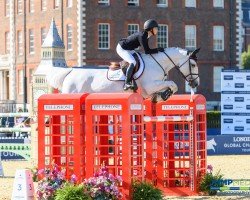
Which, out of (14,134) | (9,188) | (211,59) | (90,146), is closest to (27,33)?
(211,59)

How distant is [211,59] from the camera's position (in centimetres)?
6544

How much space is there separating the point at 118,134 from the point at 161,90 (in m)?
2.40

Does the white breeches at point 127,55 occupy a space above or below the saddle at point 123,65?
above

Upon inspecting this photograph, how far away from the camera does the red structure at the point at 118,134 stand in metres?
16.5

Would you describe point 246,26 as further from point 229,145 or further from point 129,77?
point 129,77

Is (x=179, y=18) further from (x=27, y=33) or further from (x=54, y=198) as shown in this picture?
(x=54, y=198)

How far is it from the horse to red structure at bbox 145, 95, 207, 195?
0.37 meters

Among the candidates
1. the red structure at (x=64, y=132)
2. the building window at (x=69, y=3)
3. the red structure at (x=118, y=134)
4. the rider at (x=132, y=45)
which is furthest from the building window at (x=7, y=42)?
the red structure at (x=118, y=134)

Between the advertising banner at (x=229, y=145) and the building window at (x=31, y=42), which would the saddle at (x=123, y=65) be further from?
the building window at (x=31, y=42)

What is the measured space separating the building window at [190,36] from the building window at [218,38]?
4.80 feet

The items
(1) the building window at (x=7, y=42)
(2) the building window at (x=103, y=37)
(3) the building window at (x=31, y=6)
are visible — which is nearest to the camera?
(2) the building window at (x=103, y=37)

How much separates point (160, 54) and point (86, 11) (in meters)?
42.2

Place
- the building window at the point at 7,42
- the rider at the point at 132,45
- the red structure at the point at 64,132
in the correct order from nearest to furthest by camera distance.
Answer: the red structure at the point at 64,132, the rider at the point at 132,45, the building window at the point at 7,42

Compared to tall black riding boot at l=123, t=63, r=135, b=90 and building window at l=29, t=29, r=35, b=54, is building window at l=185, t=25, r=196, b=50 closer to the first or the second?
building window at l=29, t=29, r=35, b=54
